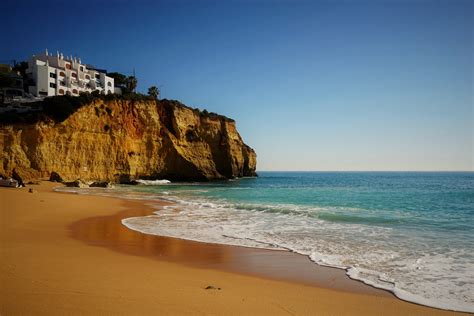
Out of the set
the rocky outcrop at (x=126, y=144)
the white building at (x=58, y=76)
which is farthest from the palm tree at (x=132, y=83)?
the rocky outcrop at (x=126, y=144)

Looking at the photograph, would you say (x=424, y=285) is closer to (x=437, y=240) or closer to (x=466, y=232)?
(x=437, y=240)

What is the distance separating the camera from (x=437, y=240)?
417 inches

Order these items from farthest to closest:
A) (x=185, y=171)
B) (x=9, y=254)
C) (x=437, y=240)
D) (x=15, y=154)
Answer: (x=185, y=171), (x=15, y=154), (x=437, y=240), (x=9, y=254)

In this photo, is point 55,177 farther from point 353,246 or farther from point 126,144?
point 353,246

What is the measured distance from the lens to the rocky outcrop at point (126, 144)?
37.4 metres

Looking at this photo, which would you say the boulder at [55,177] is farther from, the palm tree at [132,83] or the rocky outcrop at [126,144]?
the palm tree at [132,83]

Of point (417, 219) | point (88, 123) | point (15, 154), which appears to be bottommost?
point (417, 219)

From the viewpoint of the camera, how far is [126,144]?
48.5m

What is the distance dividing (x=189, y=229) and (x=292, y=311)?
795 centimetres

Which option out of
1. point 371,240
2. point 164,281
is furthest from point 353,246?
point 164,281

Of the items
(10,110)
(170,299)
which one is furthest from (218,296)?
(10,110)

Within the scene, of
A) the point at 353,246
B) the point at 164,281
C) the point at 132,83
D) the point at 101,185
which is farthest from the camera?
the point at 132,83

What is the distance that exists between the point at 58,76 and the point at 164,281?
58.7 meters

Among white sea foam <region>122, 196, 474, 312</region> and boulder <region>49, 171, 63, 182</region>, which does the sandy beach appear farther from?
boulder <region>49, 171, 63, 182</region>
